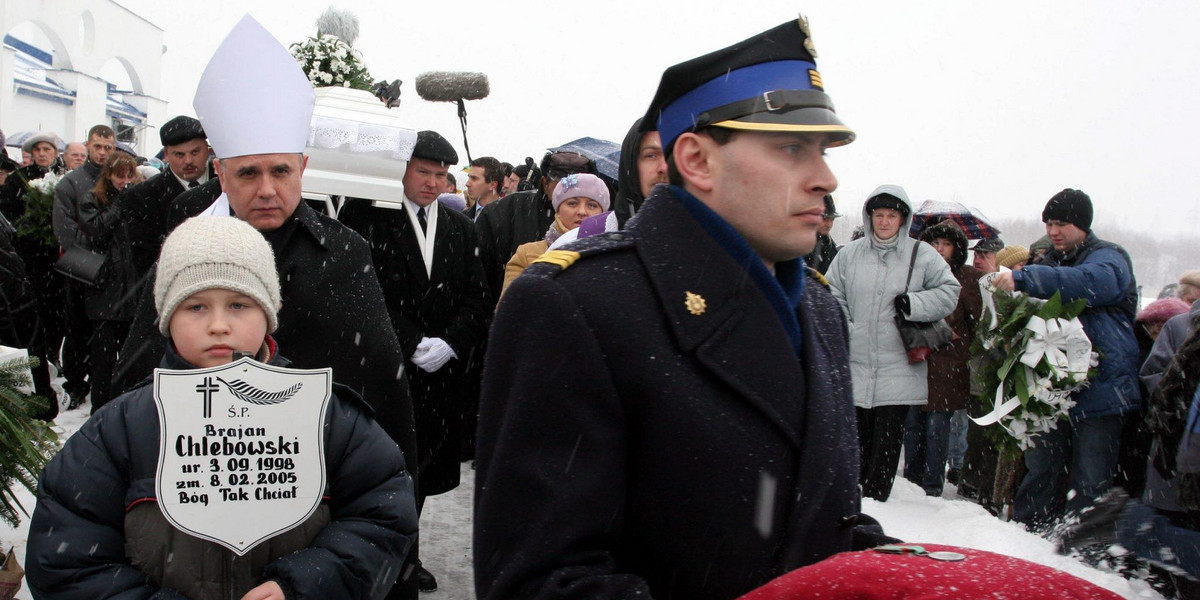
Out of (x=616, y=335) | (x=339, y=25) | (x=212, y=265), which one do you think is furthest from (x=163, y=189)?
(x=616, y=335)

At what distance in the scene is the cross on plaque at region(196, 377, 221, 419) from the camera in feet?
8.07

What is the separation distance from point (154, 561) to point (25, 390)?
2.01 m

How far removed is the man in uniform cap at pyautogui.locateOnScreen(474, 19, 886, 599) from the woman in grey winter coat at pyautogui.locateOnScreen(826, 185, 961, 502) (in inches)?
212

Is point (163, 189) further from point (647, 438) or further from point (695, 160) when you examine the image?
point (647, 438)

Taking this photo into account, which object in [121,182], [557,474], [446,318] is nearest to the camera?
[557,474]

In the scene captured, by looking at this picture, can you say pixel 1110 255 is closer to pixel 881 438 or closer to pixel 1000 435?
pixel 1000 435

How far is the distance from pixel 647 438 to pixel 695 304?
0.23 meters

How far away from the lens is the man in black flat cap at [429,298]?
523 cm

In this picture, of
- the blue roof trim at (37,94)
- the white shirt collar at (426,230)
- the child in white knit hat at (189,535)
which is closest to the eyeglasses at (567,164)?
the white shirt collar at (426,230)

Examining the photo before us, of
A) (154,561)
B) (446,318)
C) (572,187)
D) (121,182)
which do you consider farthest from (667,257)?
(121,182)

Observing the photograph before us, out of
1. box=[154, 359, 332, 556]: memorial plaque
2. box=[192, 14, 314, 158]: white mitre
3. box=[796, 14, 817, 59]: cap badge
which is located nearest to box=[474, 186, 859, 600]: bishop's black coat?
box=[796, 14, 817, 59]: cap badge

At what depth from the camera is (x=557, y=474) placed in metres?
1.55

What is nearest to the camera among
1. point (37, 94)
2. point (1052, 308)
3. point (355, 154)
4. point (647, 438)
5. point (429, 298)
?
point (647, 438)

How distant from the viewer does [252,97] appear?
3623 mm
